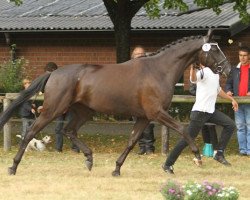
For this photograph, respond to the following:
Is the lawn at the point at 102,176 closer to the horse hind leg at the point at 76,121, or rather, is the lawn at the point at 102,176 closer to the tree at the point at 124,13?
the horse hind leg at the point at 76,121

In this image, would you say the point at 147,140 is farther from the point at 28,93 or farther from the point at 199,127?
the point at 28,93

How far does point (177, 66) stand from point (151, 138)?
3502mm

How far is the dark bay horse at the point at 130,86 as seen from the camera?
13.1m

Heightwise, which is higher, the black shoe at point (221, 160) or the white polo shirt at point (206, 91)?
the white polo shirt at point (206, 91)

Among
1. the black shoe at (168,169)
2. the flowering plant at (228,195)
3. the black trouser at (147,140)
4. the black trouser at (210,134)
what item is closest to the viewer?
the flowering plant at (228,195)

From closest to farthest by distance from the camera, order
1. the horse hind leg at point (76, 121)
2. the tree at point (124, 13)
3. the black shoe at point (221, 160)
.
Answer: the horse hind leg at point (76, 121)
the black shoe at point (221, 160)
the tree at point (124, 13)

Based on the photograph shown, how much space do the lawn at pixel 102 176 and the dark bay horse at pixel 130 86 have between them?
48 cm

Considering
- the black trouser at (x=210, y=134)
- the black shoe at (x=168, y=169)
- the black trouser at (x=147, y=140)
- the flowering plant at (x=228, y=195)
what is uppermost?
the flowering plant at (x=228, y=195)

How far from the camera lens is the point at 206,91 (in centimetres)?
1377

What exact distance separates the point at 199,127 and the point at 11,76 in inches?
418

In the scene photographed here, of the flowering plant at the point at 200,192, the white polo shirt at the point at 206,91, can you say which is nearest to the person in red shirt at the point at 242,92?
the white polo shirt at the point at 206,91

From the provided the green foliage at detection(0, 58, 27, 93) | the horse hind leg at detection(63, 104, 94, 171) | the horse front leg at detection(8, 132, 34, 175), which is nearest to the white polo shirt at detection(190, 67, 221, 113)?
the horse hind leg at detection(63, 104, 94, 171)

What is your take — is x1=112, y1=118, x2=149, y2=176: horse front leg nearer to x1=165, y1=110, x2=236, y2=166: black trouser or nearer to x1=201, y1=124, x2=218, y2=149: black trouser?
x1=165, y1=110, x2=236, y2=166: black trouser

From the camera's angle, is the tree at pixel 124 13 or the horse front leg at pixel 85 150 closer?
the horse front leg at pixel 85 150
